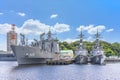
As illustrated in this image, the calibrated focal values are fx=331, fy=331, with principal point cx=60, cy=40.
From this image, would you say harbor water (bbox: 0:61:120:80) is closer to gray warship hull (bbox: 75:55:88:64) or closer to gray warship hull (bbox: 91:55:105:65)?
gray warship hull (bbox: 91:55:105:65)

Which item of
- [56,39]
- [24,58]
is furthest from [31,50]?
[56,39]

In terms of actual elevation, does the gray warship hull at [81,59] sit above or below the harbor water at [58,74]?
above

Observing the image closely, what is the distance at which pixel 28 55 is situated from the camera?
140m

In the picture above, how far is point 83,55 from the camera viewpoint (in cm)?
16362

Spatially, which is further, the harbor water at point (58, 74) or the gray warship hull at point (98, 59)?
the gray warship hull at point (98, 59)

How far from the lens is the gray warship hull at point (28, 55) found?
136 meters

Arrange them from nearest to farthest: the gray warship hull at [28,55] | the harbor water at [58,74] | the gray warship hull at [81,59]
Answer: the harbor water at [58,74]
the gray warship hull at [28,55]
the gray warship hull at [81,59]

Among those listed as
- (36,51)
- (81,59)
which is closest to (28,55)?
(36,51)

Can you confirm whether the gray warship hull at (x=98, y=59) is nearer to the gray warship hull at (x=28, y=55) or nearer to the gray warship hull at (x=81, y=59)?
the gray warship hull at (x=81, y=59)

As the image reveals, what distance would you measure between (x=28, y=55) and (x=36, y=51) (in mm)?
8492

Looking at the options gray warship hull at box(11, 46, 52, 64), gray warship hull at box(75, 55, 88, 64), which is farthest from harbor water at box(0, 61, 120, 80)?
gray warship hull at box(75, 55, 88, 64)

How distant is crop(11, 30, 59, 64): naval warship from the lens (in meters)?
137

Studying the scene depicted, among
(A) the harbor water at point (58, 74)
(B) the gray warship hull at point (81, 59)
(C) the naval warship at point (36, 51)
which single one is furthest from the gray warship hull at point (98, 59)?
(A) the harbor water at point (58, 74)

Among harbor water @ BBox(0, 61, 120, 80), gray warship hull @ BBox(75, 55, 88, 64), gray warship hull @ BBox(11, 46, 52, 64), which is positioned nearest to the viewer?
harbor water @ BBox(0, 61, 120, 80)
